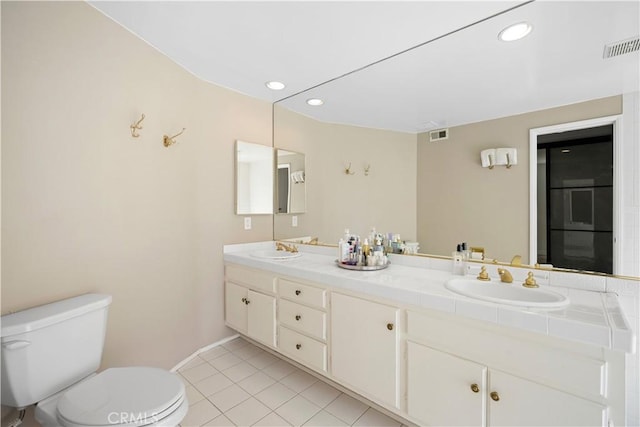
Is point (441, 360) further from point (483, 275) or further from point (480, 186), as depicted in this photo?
point (480, 186)

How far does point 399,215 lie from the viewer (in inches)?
79.7

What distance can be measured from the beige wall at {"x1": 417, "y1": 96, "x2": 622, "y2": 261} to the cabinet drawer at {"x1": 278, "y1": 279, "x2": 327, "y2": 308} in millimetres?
752

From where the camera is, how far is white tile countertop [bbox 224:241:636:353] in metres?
0.98

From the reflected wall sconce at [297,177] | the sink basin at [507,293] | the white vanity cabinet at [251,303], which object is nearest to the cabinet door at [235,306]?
the white vanity cabinet at [251,303]

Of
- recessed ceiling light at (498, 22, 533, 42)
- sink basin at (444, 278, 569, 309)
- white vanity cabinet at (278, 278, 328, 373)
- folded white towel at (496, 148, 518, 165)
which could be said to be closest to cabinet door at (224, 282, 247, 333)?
white vanity cabinet at (278, 278, 328, 373)

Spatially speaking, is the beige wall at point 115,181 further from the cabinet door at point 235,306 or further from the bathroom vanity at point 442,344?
the bathroom vanity at point 442,344

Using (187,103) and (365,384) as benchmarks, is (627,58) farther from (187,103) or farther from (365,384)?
(187,103)

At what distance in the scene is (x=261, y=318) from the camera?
2182mm

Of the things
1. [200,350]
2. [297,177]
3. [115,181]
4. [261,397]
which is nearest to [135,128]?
[115,181]

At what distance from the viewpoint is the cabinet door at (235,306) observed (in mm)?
2334

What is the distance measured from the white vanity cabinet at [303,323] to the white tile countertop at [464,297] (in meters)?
0.09

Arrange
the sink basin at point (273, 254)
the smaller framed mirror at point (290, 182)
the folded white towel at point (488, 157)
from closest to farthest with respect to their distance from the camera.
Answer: the folded white towel at point (488, 157)
the sink basin at point (273, 254)
the smaller framed mirror at point (290, 182)

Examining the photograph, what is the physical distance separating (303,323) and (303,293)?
20 centimetres

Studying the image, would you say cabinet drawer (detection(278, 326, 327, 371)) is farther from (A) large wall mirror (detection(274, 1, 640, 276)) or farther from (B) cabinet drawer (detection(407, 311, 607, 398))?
(A) large wall mirror (detection(274, 1, 640, 276))
